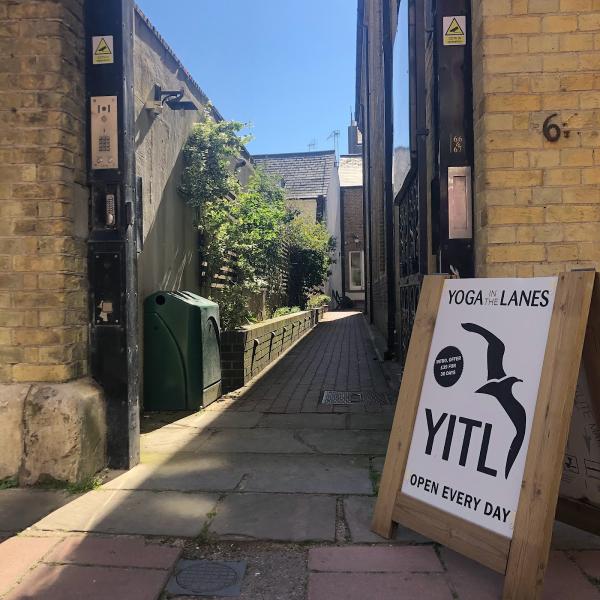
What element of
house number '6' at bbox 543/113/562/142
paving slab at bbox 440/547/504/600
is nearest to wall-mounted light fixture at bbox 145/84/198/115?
house number '6' at bbox 543/113/562/142

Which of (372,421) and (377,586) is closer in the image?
(377,586)

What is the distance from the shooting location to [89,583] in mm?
2477

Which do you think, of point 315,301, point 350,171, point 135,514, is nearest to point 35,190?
point 135,514

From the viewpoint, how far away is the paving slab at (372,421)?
5.11m

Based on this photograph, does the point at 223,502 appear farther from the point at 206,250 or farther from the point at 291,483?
the point at 206,250

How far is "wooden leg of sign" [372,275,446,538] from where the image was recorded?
2826 millimetres

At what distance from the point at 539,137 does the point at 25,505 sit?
3.85 metres

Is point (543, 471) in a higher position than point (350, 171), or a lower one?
lower

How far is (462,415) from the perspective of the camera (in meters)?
2.65

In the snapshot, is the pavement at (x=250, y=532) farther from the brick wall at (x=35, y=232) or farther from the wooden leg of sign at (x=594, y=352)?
the wooden leg of sign at (x=594, y=352)

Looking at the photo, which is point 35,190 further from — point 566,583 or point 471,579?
point 566,583

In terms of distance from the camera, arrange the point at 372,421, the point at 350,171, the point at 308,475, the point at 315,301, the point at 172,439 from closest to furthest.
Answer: the point at 308,475, the point at 172,439, the point at 372,421, the point at 315,301, the point at 350,171

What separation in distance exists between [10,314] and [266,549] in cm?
236

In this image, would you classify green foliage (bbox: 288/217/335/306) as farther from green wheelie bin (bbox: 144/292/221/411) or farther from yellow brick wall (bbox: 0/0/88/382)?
yellow brick wall (bbox: 0/0/88/382)
